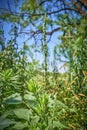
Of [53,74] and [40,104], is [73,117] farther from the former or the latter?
[53,74]

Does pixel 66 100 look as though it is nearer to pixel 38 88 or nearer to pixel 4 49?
pixel 38 88

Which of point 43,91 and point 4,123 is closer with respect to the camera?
point 4,123

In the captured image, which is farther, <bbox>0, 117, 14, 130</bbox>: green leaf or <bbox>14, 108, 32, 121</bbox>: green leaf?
<bbox>14, 108, 32, 121</bbox>: green leaf

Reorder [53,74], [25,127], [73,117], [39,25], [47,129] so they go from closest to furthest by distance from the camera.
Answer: [47,129]
[25,127]
[73,117]
[53,74]
[39,25]

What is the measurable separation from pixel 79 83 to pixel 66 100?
16cm

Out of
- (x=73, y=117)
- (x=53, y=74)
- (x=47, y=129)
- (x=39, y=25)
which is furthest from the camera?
(x=39, y=25)

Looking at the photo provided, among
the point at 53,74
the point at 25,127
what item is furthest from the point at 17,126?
the point at 53,74

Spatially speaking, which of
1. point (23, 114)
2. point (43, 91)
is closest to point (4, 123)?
point (23, 114)

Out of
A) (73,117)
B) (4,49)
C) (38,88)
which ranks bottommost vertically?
(73,117)

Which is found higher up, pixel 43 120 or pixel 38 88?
pixel 38 88

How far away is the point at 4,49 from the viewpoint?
253cm

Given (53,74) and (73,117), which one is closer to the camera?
(73,117)

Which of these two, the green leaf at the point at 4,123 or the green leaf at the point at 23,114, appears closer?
the green leaf at the point at 4,123

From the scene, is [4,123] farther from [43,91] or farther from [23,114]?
[43,91]
